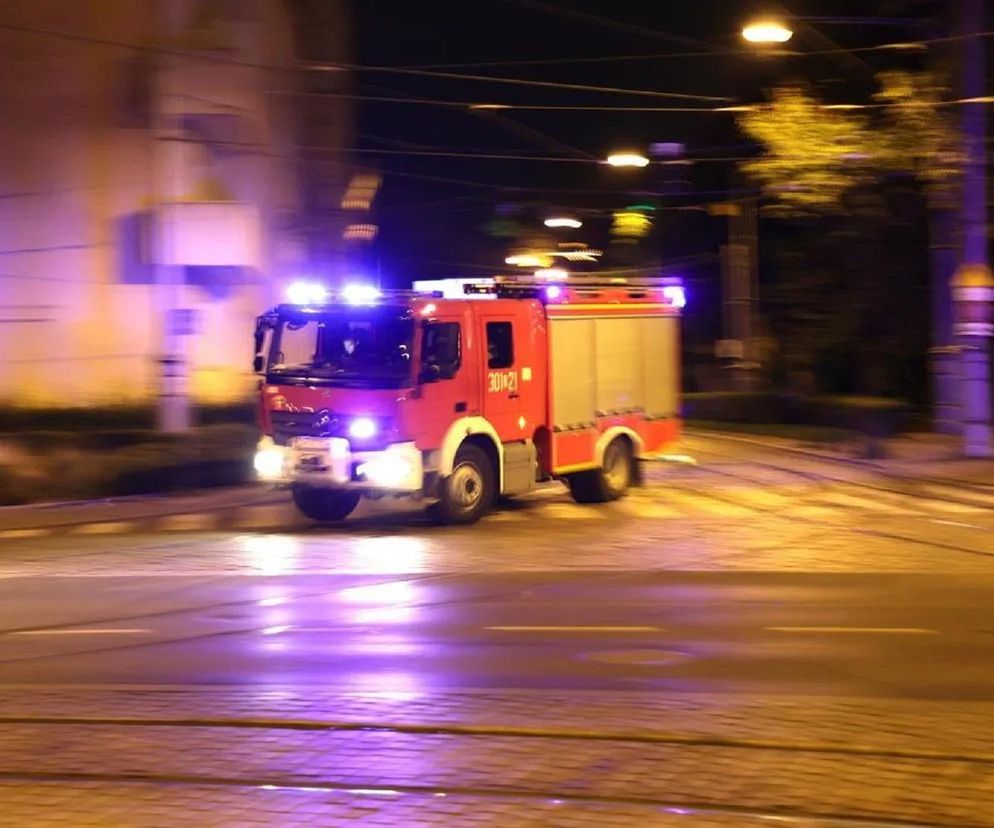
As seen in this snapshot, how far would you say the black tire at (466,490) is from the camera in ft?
57.2

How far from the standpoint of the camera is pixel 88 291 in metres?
29.9

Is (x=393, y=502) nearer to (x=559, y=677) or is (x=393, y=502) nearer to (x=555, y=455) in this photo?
(x=555, y=455)

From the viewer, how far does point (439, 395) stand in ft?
56.0

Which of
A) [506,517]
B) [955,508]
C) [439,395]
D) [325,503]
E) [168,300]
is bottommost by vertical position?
[955,508]

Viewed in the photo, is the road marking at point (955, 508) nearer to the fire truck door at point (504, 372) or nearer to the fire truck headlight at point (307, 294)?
the fire truck door at point (504, 372)

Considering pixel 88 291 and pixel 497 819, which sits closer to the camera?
pixel 497 819

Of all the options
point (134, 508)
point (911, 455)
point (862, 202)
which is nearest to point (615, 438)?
point (134, 508)

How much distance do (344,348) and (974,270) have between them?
11.6 m

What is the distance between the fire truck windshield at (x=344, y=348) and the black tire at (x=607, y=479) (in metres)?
4.13

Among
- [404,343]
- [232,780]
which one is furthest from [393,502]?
[232,780]

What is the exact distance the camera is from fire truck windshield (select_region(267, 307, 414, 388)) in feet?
55.3

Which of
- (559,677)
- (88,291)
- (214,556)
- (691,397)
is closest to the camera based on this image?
(559,677)

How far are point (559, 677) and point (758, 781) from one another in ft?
8.73

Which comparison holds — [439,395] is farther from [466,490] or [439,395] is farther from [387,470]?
[466,490]
